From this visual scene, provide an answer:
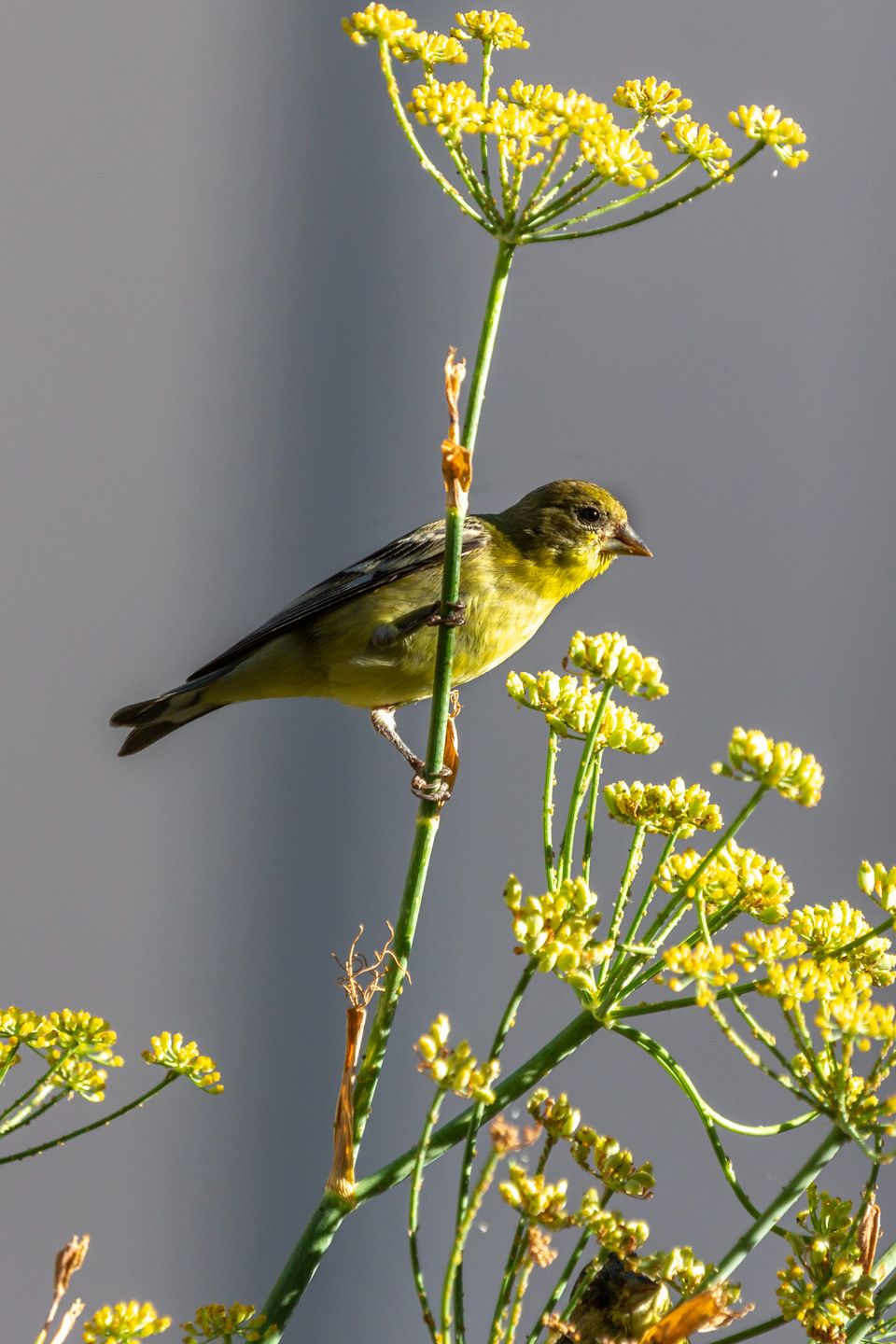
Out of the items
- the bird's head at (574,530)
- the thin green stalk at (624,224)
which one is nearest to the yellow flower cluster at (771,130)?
the thin green stalk at (624,224)

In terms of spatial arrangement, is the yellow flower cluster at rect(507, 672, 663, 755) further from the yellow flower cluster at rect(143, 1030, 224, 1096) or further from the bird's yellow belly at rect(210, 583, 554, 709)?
the bird's yellow belly at rect(210, 583, 554, 709)

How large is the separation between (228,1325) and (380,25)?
793mm

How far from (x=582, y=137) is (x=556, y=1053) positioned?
0.57m

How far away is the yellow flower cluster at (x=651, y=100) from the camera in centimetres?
103

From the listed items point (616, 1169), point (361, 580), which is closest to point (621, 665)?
point (616, 1169)

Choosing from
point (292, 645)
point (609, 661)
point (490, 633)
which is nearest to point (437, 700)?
point (609, 661)

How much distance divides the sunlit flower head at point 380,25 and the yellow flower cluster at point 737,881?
55 centimetres

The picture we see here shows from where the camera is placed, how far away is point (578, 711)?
99 cm

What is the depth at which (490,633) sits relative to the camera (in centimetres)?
169

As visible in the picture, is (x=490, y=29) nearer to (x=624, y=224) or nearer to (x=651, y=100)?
(x=651, y=100)

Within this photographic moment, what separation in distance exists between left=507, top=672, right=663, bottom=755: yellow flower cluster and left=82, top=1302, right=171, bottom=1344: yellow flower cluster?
450 mm

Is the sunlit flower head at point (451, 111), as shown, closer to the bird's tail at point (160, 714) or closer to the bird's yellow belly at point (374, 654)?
the bird's yellow belly at point (374, 654)

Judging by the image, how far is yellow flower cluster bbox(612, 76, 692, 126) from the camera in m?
1.03

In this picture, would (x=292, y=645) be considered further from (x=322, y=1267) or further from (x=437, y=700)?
(x=322, y=1267)
